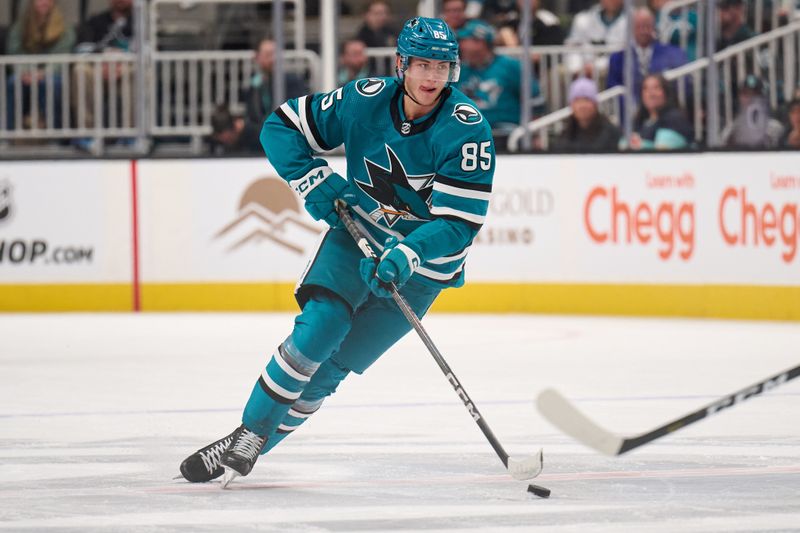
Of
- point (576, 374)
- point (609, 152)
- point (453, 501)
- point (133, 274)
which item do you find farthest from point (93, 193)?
point (453, 501)

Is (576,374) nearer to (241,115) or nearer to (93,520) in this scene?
(93,520)

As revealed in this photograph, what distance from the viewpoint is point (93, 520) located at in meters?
3.96

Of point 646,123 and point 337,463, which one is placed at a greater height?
point 646,123

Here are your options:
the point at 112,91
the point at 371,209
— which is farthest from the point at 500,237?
the point at 371,209

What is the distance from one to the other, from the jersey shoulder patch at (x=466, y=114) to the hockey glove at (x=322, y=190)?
0.39 metres

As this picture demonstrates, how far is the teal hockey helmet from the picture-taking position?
4.41 metres

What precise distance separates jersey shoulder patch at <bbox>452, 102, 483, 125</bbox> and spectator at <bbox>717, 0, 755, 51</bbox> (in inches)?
244

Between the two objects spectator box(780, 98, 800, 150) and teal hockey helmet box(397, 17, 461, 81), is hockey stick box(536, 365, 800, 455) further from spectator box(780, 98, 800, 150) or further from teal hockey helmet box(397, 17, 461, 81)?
spectator box(780, 98, 800, 150)

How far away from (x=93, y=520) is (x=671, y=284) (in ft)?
22.2

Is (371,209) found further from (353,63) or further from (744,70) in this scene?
(353,63)

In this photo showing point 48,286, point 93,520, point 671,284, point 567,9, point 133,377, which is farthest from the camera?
point 567,9

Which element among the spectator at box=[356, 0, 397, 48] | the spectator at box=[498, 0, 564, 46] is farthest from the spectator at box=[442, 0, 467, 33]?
the spectator at box=[356, 0, 397, 48]

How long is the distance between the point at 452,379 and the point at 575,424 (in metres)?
0.46

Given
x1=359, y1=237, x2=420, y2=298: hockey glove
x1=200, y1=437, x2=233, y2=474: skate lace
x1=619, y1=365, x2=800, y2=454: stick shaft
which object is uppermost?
x1=359, y1=237, x2=420, y2=298: hockey glove
